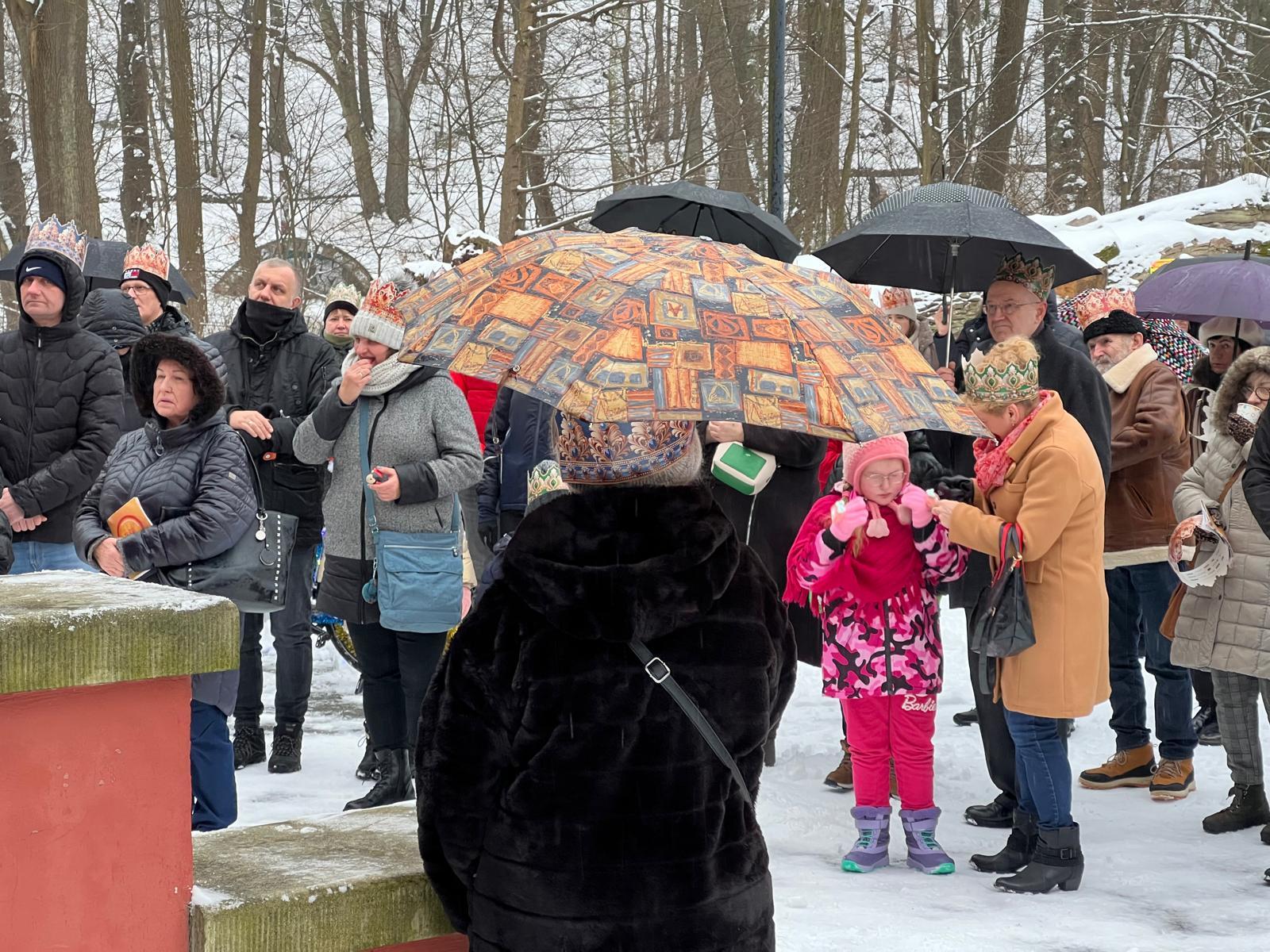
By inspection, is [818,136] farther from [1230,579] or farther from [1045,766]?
[1045,766]

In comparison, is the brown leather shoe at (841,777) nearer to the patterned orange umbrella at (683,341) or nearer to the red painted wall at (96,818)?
the patterned orange umbrella at (683,341)

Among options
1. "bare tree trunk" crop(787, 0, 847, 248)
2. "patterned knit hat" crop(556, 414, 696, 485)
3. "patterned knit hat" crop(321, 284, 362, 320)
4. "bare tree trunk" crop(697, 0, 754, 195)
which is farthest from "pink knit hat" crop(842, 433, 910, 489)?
"bare tree trunk" crop(787, 0, 847, 248)

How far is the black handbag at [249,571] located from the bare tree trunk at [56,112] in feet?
38.2

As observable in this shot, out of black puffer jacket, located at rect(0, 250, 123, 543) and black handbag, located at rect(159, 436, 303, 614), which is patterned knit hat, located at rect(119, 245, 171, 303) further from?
black handbag, located at rect(159, 436, 303, 614)

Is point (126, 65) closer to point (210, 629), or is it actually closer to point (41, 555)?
point (41, 555)

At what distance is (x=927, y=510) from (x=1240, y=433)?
59.2 inches

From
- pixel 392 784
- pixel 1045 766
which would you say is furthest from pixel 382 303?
pixel 1045 766

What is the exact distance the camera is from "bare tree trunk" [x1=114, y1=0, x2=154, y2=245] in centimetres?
1759

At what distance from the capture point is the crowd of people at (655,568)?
254 cm

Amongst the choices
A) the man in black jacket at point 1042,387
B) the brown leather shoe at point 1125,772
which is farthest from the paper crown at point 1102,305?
the brown leather shoe at point 1125,772

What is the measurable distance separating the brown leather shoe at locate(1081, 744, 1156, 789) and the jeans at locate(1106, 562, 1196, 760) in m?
0.04

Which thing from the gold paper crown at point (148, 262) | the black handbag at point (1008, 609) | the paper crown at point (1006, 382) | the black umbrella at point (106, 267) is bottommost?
the black handbag at point (1008, 609)

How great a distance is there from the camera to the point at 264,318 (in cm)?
663

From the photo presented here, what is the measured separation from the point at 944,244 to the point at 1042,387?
118 cm
